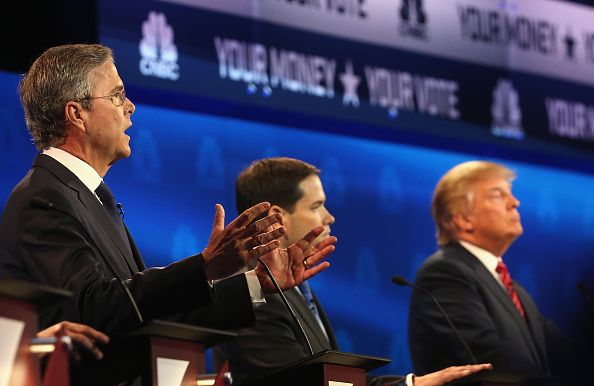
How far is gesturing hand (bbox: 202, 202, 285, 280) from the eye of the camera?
117 inches

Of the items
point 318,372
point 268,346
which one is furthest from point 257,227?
point 268,346

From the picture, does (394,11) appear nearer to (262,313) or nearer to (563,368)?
(563,368)

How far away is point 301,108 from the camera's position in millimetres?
6289

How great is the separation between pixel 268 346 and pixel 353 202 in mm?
2894

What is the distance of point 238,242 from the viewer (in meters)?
2.98

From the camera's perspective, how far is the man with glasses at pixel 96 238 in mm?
2992

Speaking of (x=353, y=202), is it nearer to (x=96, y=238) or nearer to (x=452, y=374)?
(x=452, y=374)

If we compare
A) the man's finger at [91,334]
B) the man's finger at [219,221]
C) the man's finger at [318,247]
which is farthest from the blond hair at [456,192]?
the man's finger at [91,334]

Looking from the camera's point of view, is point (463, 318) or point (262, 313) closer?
point (262, 313)

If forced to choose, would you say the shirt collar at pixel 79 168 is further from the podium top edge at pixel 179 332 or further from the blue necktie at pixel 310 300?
the blue necktie at pixel 310 300

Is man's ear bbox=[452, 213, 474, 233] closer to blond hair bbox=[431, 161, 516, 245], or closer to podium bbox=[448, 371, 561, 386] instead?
blond hair bbox=[431, 161, 516, 245]

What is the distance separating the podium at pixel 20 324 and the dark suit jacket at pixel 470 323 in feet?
9.07

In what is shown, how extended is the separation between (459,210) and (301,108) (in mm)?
1133

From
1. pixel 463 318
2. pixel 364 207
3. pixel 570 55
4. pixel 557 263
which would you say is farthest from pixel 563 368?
pixel 570 55
